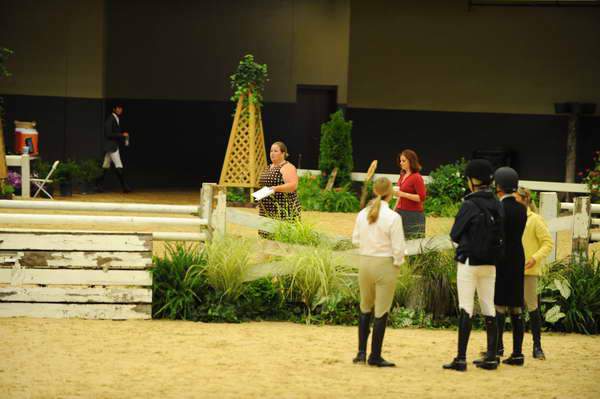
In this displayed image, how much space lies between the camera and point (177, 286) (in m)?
9.78

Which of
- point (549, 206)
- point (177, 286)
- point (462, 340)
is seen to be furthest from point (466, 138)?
point (462, 340)

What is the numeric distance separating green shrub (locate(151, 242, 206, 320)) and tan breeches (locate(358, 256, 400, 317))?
7.63 ft

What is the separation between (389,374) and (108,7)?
16285 mm

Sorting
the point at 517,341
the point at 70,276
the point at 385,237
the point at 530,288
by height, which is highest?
the point at 385,237

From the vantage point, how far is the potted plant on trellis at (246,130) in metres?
18.8

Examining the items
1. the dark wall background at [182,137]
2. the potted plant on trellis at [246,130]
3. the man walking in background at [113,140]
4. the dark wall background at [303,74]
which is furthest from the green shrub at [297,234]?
the dark wall background at [182,137]

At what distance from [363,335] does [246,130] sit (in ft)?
37.1

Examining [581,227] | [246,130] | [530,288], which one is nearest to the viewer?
[530,288]

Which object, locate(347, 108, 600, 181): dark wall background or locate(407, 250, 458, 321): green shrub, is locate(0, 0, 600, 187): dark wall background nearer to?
locate(347, 108, 600, 181): dark wall background

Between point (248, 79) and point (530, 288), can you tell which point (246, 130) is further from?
point (530, 288)

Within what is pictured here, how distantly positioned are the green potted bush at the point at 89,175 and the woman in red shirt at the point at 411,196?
37.0 ft

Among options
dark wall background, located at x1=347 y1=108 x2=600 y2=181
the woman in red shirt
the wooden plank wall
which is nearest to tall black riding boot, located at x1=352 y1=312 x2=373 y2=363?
the wooden plank wall

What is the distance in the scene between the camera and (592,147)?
2262 cm

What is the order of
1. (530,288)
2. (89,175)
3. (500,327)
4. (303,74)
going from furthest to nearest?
(303,74) → (89,175) → (530,288) → (500,327)
